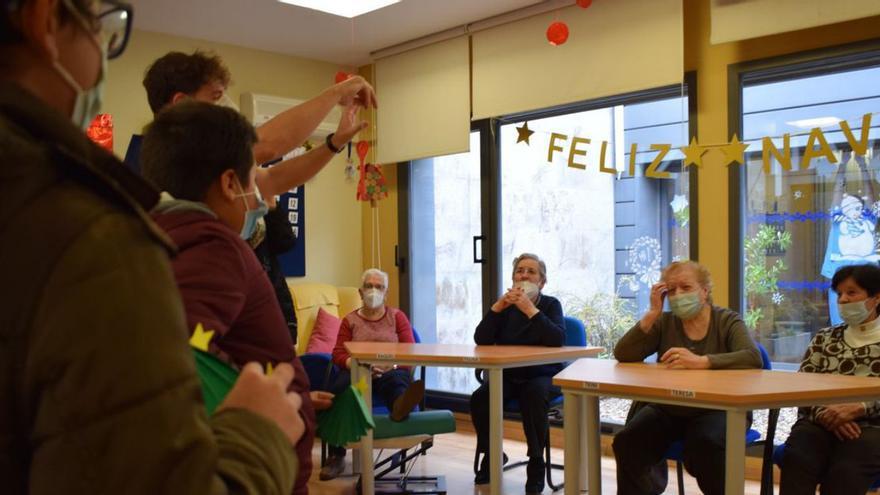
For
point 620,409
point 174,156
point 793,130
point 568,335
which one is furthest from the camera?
point 620,409

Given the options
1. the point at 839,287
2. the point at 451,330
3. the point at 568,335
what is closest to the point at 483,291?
the point at 451,330

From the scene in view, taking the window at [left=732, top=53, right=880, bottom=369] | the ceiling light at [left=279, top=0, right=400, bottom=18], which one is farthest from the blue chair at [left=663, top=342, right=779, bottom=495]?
the ceiling light at [left=279, top=0, right=400, bottom=18]

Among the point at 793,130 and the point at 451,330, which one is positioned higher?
the point at 793,130

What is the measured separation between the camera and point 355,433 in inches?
46.9

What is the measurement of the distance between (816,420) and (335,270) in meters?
4.02

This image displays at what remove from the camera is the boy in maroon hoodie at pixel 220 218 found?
1.05 metres

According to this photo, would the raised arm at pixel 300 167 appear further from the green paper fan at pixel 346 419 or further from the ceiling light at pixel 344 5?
the ceiling light at pixel 344 5

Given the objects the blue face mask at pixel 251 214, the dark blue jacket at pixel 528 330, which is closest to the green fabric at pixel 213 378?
the blue face mask at pixel 251 214

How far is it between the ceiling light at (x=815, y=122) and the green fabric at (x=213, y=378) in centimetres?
387

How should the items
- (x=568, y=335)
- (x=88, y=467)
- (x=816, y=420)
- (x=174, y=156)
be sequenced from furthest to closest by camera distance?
(x=568, y=335) → (x=816, y=420) → (x=174, y=156) → (x=88, y=467)

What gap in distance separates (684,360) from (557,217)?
2.25 metres

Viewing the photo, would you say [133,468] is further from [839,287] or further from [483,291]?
[483,291]

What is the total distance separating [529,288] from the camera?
443cm

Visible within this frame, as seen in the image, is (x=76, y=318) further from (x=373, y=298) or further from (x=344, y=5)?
(x=344, y=5)
